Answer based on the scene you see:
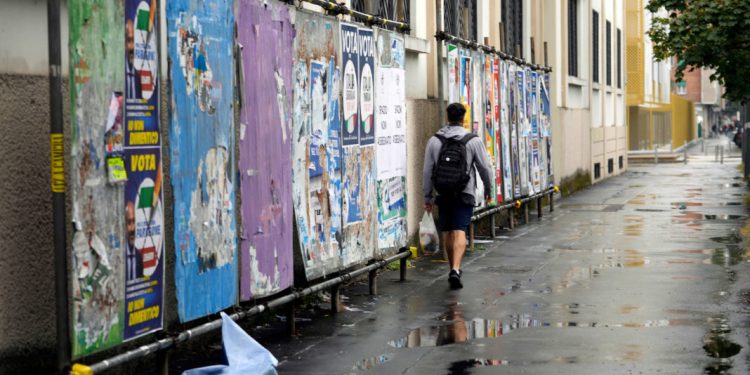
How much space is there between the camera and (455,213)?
40.0ft

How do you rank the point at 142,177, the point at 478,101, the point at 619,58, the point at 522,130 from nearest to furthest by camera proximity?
the point at 142,177 → the point at 478,101 → the point at 522,130 → the point at 619,58

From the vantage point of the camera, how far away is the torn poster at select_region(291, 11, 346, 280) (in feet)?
30.5

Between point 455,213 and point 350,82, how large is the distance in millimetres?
2155

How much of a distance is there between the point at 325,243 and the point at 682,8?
13.9 meters

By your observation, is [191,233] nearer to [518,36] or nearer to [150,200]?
[150,200]

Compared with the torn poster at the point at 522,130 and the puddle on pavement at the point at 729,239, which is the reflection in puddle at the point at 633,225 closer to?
the puddle on pavement at the point at 729,239

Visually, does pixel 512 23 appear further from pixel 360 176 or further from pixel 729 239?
pixel 360 176

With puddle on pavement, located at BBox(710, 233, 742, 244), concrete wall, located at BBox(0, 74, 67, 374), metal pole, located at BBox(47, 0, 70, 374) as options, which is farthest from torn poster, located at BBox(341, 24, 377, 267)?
puddle on pavement, located at BBox(710, 233, 742, 244)

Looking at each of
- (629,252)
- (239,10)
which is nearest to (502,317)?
(239,10)

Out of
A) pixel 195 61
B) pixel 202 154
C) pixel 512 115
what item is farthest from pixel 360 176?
pixel 512 115

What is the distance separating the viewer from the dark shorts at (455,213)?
12.1 m

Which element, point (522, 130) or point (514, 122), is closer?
point (514, 122)

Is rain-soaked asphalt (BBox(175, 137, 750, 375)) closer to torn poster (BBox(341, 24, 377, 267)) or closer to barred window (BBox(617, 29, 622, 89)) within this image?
torn poster (BBox(341, 24, 377, 267))

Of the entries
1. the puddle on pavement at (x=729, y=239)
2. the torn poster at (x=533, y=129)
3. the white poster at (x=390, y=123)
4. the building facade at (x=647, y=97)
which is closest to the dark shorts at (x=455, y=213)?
the white poster at (x=390, y=123)
